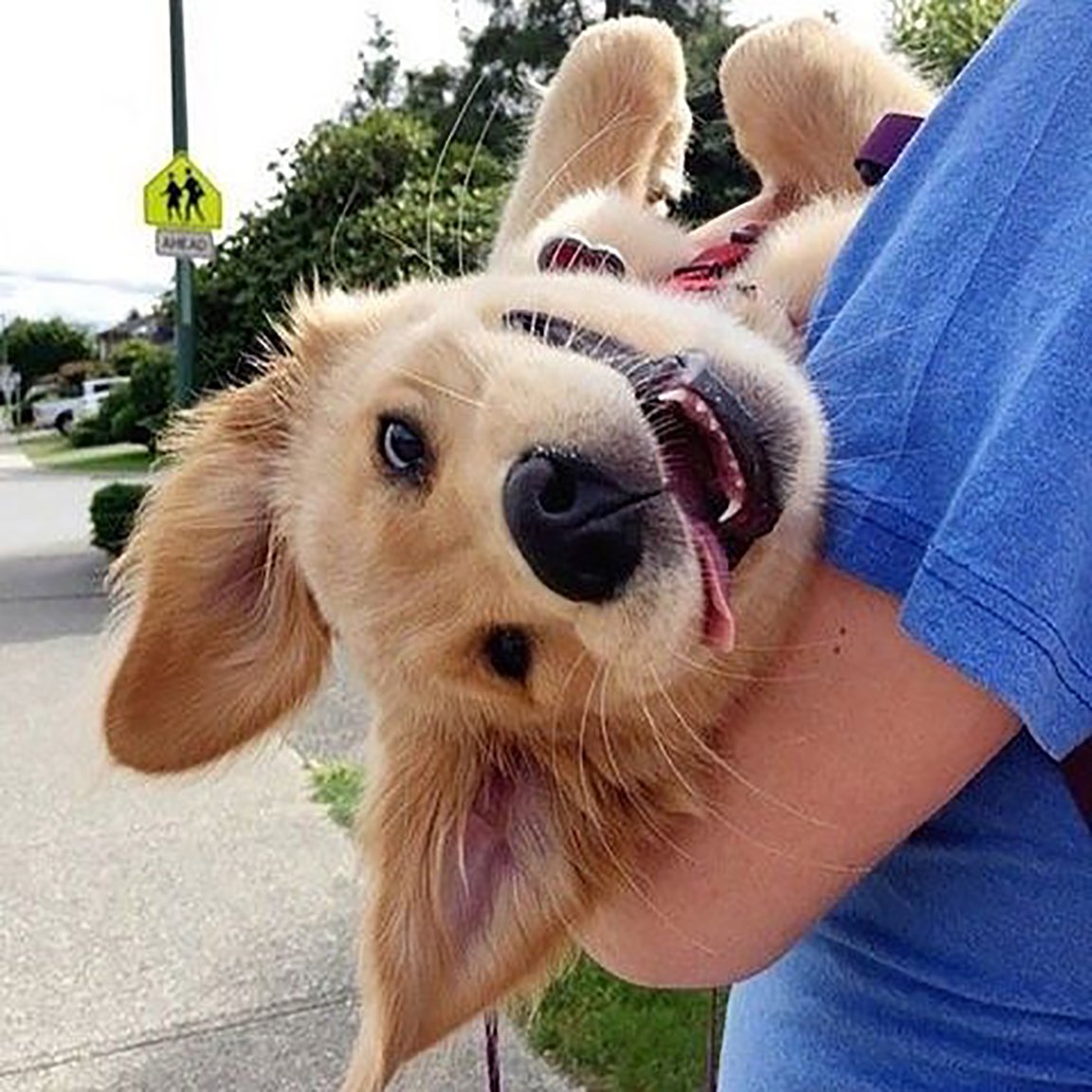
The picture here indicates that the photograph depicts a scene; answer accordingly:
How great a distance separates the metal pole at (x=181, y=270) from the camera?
11.7m

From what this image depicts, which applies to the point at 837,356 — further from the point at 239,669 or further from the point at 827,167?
the point at 827,167

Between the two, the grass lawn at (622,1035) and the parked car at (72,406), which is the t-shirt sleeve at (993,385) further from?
the parked car at (72,406)

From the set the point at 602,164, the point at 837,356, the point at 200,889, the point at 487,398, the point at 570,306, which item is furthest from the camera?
the point at 200,889

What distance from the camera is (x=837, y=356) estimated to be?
3.77 ft

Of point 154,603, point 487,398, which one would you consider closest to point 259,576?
point 154,603

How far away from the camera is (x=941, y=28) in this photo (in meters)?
3.08

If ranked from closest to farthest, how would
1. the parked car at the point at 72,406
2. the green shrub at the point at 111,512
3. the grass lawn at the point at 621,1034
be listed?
the grass lawn at the point at 621,1034
the green shrub at the point at 111,512
the parked car at the point at 72,406

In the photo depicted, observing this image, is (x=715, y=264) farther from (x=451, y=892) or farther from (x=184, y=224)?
(x=184, y=224)

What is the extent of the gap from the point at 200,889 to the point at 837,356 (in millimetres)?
3808

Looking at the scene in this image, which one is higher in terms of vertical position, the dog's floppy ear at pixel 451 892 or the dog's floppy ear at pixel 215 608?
the dog's floppy ear at pixel 215 608

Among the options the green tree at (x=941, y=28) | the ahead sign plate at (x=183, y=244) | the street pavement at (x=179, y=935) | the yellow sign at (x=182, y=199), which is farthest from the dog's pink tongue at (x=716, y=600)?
the yellow sign at (x=182, y=199)

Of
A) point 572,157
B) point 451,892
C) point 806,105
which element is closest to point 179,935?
point 572,157

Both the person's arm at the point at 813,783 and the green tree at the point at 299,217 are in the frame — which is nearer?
the person's arm at the point at 813,783

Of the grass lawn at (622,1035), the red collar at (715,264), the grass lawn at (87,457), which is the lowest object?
the grass lawn at (87,457)
